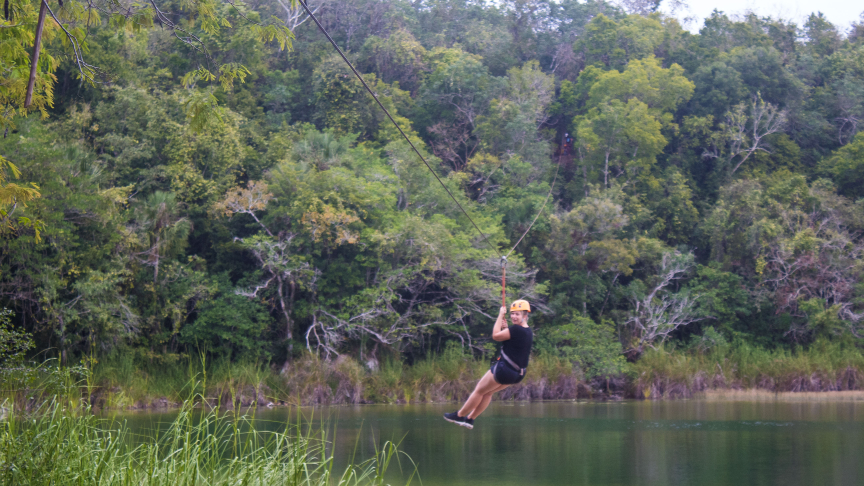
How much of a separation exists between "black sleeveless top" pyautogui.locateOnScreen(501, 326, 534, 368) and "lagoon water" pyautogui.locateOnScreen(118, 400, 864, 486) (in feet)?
17.0

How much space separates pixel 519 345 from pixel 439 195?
22.4 meters

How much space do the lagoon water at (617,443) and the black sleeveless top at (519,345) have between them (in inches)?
204

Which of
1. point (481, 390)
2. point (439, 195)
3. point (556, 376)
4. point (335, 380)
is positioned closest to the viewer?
point (481, 390)

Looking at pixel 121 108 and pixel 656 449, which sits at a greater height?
pixel 121 108

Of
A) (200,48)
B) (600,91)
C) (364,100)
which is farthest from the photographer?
(600,91)

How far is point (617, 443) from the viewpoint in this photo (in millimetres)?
17906

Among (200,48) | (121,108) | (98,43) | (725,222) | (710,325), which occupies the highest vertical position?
(98,43)

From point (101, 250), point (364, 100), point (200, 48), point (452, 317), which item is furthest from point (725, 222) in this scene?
point (200, 48)

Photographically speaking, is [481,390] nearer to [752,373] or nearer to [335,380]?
[335,380]

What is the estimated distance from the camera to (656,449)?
1712 centimetres

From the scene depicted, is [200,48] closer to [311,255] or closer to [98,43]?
[311,255]

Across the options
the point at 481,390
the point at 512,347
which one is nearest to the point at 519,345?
the point at 512,347

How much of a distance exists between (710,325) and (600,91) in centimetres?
1253

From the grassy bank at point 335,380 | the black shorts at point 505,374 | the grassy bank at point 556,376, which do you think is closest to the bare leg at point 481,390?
the black shorts at point 505,374
